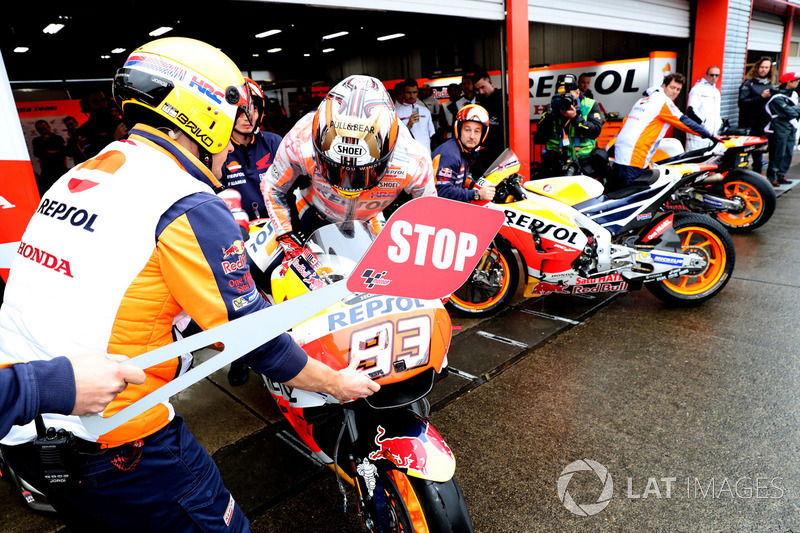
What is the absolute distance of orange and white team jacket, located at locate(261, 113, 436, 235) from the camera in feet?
7.30

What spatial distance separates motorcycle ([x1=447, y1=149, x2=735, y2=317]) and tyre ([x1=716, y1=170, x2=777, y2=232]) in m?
2.24

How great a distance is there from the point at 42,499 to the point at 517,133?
20.0 ft

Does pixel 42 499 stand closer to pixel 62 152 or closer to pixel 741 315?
pixel 741 315

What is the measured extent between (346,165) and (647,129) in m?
5.13

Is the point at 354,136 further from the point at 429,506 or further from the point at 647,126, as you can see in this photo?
the point at 647,126

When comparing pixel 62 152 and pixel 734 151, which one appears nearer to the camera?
pixel 734 151

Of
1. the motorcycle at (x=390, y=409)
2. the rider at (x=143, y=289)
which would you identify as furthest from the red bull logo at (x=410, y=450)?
the rider at (x=143, y=289)

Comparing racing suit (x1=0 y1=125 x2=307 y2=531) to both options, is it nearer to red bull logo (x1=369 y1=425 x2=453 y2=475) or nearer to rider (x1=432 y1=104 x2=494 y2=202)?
red bull logo (x1=369 y1=425 x2=453 y2=475)

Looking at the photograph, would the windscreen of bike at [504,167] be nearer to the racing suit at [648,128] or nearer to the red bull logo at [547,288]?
the red bull logo at [547,288]

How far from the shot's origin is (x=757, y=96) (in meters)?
8.78

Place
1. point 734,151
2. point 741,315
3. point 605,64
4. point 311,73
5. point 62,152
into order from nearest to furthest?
point 741,315, point 734,151, point 62,152, point 605,64, point 311,73

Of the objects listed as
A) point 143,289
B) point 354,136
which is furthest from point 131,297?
point 354,136

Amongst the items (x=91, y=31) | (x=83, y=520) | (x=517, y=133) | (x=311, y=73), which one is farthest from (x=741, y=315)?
(x=311, y=73)

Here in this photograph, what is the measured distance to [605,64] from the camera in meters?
11.6
